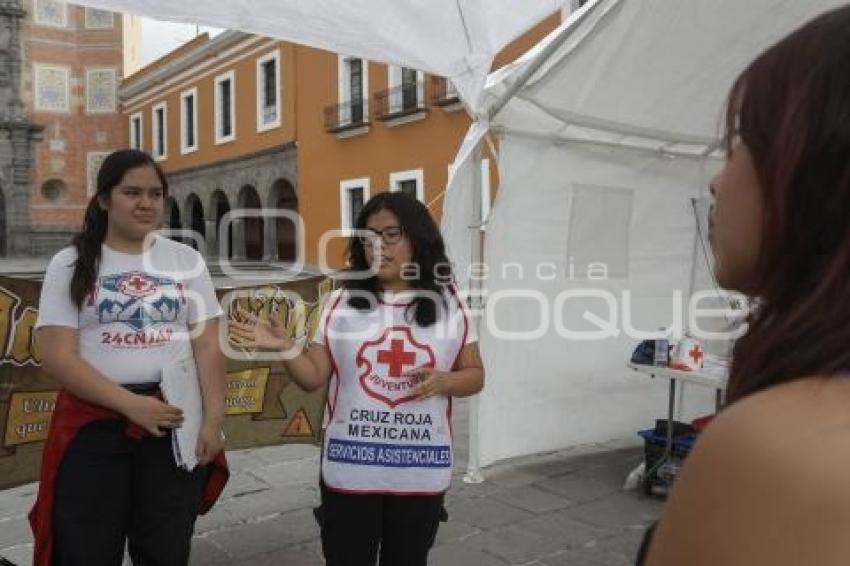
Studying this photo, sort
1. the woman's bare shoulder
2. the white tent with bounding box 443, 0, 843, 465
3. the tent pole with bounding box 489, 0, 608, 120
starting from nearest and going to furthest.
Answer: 1. the woman's bare shoulder
2. the tent pole with bounding box 489, 0, 608, 120
3. the white tent with bounding box 443, 0, 843, 465

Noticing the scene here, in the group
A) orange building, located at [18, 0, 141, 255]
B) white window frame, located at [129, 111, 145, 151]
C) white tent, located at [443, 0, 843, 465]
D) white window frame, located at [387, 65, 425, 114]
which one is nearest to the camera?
white tent, located at [443, 0, 843, 465]

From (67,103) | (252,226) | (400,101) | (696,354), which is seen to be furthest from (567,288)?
(67,103)

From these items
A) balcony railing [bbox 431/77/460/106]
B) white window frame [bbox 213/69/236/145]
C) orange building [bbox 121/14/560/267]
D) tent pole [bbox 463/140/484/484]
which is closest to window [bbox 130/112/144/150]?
orange building [bbox 121/14/560/267]

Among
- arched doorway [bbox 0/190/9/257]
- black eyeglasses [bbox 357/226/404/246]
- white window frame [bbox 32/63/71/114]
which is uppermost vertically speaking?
white window frame [bbox 32/63/71/114]

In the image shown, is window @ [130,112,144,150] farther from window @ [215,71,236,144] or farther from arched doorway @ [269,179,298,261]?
arched doorway @ [269,179,298,261]

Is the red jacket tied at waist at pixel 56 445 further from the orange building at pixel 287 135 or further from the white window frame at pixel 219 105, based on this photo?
the white window frame at pixel 219 105

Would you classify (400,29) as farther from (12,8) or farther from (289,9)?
(12,8)

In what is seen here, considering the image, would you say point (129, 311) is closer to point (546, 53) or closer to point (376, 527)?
point (376, 527)

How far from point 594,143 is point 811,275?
4.51 metres

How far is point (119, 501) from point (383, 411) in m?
0.83

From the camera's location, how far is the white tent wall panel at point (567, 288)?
15.5 feet

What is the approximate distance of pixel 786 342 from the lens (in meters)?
0.69

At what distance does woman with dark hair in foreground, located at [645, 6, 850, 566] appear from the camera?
611mm

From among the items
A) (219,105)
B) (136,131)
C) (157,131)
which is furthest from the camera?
(136,131)
